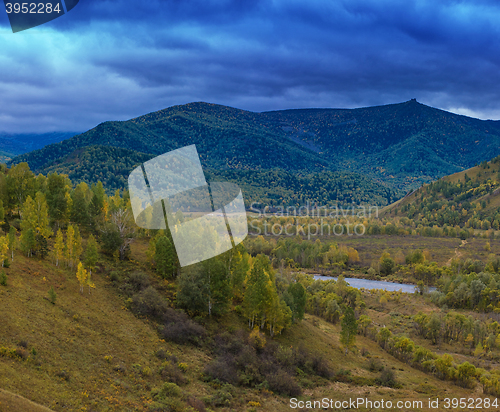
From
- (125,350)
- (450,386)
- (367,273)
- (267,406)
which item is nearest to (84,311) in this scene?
(125,350)

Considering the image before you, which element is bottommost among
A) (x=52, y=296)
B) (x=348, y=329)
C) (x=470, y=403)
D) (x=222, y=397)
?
(x=470, y=403)

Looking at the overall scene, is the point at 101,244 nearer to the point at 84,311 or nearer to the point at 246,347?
the point at 84,311

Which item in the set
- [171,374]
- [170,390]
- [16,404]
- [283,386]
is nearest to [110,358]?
[171,374]

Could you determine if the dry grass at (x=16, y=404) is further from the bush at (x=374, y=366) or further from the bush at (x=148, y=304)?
the bush at (x=374, y=366)

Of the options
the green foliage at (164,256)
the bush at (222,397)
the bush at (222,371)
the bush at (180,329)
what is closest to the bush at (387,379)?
the bush at (222,371)

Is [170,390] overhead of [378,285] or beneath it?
overhead

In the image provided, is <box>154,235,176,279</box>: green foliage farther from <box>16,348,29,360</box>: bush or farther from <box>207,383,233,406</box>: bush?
<box>16,348,29,360</box>: bush

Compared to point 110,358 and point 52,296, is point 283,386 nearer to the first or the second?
point 110,358

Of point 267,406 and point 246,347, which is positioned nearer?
point 267,406
